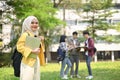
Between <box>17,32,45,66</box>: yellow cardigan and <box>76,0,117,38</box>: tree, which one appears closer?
<box>17,32,45,66</box>: yellow cardigan

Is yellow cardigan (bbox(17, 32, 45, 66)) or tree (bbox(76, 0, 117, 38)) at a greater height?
yellow cardigan (bbox(17, 32, 45, 66))

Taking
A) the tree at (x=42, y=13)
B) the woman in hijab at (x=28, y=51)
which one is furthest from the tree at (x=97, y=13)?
the woman in hijab at (x=28, y=51)

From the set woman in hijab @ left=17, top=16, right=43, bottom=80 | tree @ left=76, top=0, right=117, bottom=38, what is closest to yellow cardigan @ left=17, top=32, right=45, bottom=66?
woman in hijab @ left=17, top=16, right=43, bottom=80

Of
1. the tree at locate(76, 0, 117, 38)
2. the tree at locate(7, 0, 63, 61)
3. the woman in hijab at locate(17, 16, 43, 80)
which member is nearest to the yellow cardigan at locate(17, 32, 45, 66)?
the woman in hijab at locate(17, 16, 43, 80)

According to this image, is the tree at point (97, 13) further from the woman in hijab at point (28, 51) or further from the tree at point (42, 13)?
the woman in hijab at point (28, 51)

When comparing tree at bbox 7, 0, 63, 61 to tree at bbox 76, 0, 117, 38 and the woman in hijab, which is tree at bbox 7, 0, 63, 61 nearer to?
tree at bbox 76, 0, 117, 38

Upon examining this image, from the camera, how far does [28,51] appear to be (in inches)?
272

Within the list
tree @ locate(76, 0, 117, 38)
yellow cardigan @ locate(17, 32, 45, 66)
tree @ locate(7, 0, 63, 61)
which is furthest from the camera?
tree @ locate(76, 0, 117, 38)

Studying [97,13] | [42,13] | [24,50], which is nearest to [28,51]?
[24,50]

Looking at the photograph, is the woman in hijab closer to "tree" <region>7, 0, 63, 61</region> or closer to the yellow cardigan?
the yellow cardigan

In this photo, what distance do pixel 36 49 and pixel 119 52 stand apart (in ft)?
189

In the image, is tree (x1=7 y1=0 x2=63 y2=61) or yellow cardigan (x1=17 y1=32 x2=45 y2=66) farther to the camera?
tree (x1=7 y1=0 x2=63 y2=61)

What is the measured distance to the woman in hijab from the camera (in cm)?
692

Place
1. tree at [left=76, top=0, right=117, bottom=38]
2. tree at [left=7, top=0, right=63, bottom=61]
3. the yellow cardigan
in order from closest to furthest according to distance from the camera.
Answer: the yellow cardigan < tree at [left=7, top=0, right=63, bottom=61] < tree at [left=76, top=0, right=117, bottom=38]
